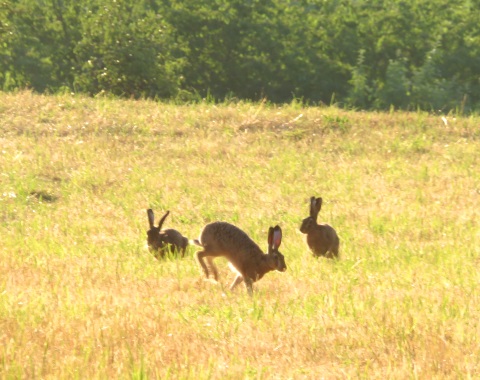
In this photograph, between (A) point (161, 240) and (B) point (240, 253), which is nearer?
(B) point (240, 253)

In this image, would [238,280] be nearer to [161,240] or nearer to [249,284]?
[249,284]

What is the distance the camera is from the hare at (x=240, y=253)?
28.2 feet

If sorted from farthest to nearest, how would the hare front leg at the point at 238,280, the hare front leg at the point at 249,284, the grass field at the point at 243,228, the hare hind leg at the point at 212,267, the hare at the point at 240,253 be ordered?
1. the hare hind leg at the point at 212,267
2. the hare front leg at the point at 238,280
3. the hare at the point at 240,253
4. the hare front leg at the point at 249,284
5. the grass field at the point at 243,228

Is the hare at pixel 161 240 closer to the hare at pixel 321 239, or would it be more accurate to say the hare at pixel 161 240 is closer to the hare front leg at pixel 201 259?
A: the hare front leg at pixel 201 259

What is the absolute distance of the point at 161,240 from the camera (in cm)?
1023

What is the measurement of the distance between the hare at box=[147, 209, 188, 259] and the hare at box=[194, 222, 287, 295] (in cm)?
88

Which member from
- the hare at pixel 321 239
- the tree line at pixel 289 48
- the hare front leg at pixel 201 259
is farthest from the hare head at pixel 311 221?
the tree line at pixel 289 48

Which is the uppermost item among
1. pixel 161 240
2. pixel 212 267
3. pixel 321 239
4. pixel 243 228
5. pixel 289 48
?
pixel 321 239

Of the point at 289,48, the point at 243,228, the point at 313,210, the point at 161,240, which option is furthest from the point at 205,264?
the point at 289,48

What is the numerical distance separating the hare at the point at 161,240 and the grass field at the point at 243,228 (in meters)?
0.18

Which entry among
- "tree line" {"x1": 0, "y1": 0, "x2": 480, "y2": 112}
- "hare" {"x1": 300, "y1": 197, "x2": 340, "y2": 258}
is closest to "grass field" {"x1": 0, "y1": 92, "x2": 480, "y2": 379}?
"hare" {"x1": 300, "y1": 197, "x2": 340, "y2": 258}

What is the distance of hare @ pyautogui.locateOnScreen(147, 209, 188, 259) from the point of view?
1015 cm

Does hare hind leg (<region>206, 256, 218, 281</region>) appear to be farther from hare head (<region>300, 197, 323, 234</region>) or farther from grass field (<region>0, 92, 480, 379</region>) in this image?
hare head (<region>300, 197, 323, 234</region>)

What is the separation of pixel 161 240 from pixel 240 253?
A: 4.99ft
